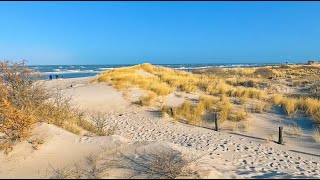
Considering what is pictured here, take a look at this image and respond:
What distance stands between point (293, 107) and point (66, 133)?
12182 millimetres

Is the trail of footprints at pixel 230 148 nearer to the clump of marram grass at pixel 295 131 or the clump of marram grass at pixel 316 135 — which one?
the clump of marram grass at pixel 316 135

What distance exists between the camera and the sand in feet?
25.4

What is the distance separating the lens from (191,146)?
38.9 ft

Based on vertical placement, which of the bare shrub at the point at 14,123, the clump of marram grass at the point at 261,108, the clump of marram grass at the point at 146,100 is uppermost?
the bare shrub at the point at 14,123

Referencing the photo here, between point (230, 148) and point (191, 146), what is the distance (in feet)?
4.32

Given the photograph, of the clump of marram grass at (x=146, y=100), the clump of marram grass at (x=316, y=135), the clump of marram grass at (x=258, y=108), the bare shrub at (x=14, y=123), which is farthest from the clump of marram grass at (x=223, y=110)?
the bare shrub at (x=14, y=123)

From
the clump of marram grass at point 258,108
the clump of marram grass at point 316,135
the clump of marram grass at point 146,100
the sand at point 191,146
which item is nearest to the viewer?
the sand at point 191,146

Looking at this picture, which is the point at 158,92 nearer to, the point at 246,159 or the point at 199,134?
the point at 199,134

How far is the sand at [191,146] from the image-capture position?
7.75 m

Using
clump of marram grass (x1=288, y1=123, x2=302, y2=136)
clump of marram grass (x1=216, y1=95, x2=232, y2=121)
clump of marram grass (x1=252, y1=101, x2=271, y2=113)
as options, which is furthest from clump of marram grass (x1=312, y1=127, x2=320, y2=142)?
clump of marram grass (x1=252, y1=101, x2=271, y2=113)

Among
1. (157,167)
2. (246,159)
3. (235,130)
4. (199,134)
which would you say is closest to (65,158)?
(157,167)

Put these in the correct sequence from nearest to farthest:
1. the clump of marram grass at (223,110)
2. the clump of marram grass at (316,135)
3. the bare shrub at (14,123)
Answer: the bare shrub at (14,123) < the clump of marram grass at (316,135) < the clump of marram grass at (223,110)

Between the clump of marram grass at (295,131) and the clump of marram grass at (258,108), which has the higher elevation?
the clump of marram grass at (258,108)

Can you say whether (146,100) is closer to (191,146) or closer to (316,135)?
(191,146)
